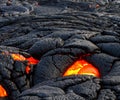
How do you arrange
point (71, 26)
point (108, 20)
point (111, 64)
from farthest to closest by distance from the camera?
point (108, 20)
point (71, 26)
point (111, 64)

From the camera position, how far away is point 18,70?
8.68 meters

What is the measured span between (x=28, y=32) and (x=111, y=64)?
5137mm

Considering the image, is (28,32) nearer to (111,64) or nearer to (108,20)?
(108,20)

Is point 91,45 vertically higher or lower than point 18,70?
higher

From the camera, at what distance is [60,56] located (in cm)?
897

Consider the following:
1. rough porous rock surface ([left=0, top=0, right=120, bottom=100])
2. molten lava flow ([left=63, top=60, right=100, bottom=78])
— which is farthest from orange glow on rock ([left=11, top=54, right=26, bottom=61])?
molten lava flow ([left=63, top=60, right=100, bottom=78])

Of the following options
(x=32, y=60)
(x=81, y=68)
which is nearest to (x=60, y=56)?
(x=81, y=68)

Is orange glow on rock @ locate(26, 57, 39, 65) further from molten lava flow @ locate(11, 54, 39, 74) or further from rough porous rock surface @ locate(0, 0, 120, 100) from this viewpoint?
rough porous rock surface @ locate(0, 0, 120, 100)

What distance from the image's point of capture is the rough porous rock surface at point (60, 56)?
677 cm

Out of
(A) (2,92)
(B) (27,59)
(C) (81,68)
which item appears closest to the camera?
(A) (2,92)

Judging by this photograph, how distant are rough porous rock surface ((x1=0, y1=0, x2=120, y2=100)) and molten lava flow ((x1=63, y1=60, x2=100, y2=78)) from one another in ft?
0.39

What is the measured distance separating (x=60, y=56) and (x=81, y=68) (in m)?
0.69

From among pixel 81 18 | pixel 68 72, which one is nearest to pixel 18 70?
pixel 68 72

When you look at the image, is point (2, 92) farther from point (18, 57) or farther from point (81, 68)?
point (81, 68)
